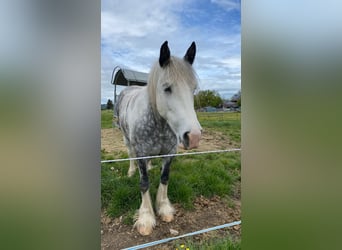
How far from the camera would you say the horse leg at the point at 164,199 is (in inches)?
64.7

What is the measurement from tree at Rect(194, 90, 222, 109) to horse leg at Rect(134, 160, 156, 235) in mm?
466

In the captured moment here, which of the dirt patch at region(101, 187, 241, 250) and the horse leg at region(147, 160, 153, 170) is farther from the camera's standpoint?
the horse leg at region(147, 160, 153, 170)

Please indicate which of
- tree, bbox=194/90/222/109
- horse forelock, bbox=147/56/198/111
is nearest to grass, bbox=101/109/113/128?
horse forelock, bbox=147/56/198/111

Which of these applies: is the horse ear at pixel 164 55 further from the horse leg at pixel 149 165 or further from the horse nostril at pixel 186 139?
the horse leg at pixel 149 165

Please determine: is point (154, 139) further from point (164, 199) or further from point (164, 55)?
point (164, 55)

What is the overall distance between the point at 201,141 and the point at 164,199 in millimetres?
405

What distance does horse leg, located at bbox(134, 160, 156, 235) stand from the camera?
5.14ft

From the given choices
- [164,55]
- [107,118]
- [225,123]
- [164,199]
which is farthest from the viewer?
[225,123]

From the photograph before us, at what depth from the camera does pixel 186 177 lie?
1733mm

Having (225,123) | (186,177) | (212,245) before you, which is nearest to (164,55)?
(225,123)

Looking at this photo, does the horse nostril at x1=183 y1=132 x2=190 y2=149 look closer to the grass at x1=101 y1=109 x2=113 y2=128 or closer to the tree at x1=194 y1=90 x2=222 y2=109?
the tree at x1=194 y1=90 x2=222 y2=109

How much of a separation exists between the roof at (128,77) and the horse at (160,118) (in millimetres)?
29
